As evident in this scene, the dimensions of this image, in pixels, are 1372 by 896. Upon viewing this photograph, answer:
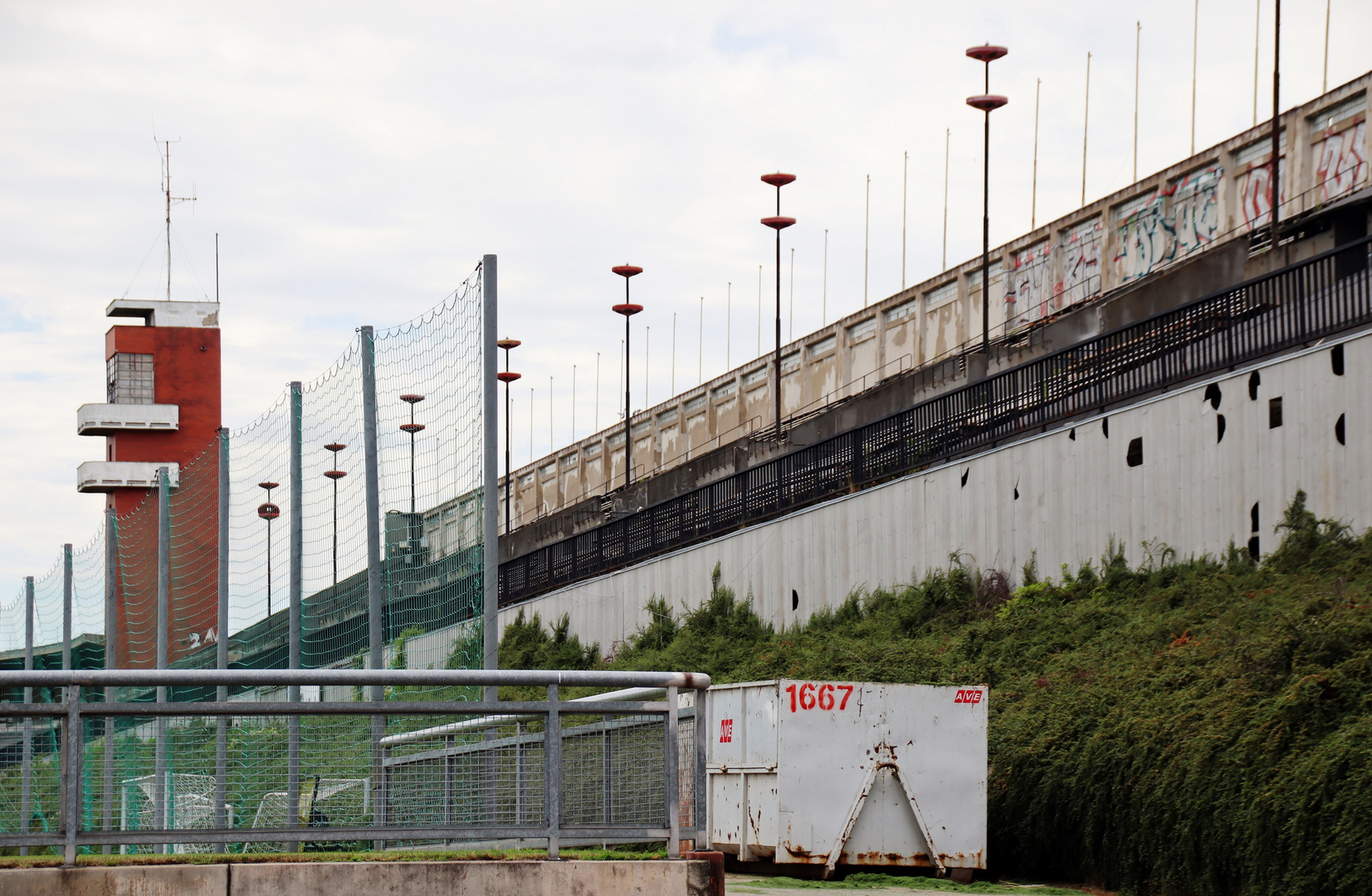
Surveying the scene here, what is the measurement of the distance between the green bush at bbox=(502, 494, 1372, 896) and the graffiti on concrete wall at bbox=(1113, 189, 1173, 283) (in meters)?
14.5

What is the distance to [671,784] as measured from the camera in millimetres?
9070

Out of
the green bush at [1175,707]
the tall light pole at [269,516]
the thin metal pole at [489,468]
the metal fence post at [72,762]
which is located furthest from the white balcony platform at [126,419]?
the metal fence post at [72,762]

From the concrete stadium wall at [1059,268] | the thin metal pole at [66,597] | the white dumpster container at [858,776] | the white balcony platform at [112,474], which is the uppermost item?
the concrete stadium wall at [1059,268]

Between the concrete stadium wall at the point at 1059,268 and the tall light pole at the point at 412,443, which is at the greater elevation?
the concrete stadium wall at the point at 1059,268

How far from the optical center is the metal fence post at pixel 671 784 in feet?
29.6

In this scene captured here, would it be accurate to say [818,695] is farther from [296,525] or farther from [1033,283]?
[1033,283]

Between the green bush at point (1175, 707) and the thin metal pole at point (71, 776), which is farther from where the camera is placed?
the green bush at point (1175, 707)

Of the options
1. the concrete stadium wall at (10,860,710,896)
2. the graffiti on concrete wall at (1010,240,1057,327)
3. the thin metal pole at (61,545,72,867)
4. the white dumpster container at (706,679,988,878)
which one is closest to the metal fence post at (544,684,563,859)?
the concrete stadium wall at (10,860,710,896)

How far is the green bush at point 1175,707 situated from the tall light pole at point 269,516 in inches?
288

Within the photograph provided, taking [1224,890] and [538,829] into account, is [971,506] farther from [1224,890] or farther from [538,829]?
[538,829]

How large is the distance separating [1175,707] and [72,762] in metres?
9.44

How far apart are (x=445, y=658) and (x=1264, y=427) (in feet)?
38.6

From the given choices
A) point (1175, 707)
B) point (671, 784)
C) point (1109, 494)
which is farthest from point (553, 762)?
point (1109, 494)

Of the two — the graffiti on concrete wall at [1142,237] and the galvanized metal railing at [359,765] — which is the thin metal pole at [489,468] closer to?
the galvanized metal railing at [359,765]
